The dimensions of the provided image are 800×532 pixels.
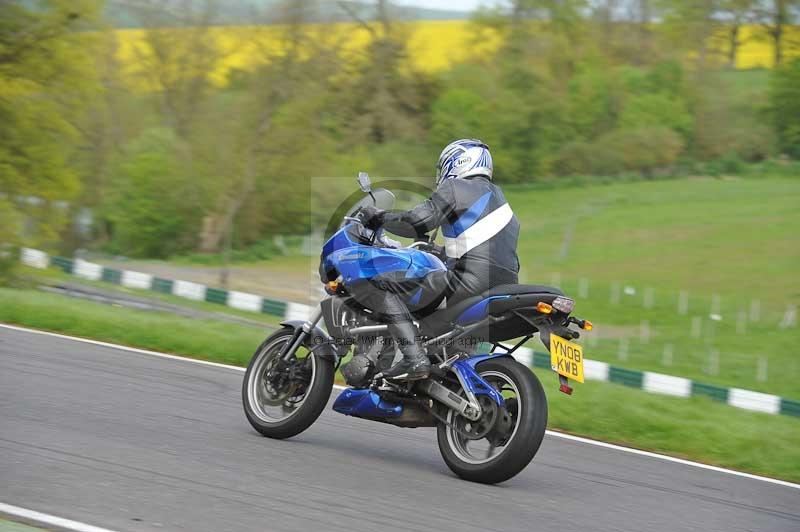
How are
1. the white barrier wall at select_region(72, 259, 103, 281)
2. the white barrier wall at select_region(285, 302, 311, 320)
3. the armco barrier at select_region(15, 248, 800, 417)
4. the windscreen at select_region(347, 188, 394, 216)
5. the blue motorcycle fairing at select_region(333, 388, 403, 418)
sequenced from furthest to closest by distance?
1. the white barrier wall at select_region(72, 259, 103, 281)
2. the white barrier wall at select_region(285, 302, 311, 320)
3. the armco barrier at select_region(15, 248, 800, 417)
4. the blue motorcycle fairing at select_region(333, 388, 403, 418)
5. the windscreen at select_region(347, 188, 394, 216)

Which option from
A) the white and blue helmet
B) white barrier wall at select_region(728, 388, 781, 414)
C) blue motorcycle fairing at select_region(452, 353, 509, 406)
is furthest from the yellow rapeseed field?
blue motorcycle fairing at select_region(452, 353, 509, 406)

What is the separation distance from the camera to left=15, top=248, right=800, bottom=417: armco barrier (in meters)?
11.7

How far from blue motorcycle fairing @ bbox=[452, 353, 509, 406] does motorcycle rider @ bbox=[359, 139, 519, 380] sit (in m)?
0.22

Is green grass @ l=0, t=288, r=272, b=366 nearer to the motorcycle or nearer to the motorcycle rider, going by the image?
the motorcycle

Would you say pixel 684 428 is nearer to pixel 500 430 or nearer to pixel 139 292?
pixel 500 430

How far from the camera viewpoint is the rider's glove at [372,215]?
249 inches

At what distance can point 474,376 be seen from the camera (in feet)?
20.2

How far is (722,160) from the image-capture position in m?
56.6

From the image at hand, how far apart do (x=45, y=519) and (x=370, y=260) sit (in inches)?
104

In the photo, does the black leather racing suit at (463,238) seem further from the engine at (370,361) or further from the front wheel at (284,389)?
the front wheel at (284,389)

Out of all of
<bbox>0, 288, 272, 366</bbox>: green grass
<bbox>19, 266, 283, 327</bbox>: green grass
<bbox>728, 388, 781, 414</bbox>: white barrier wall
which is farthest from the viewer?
<bbox>19, 266, 283, 327</bbox>: green grass

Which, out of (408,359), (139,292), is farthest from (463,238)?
(139,292)

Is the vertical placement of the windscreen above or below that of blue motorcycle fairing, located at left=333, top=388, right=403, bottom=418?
above

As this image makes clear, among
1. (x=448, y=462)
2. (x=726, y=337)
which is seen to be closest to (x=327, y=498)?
(x=448, y=462)
